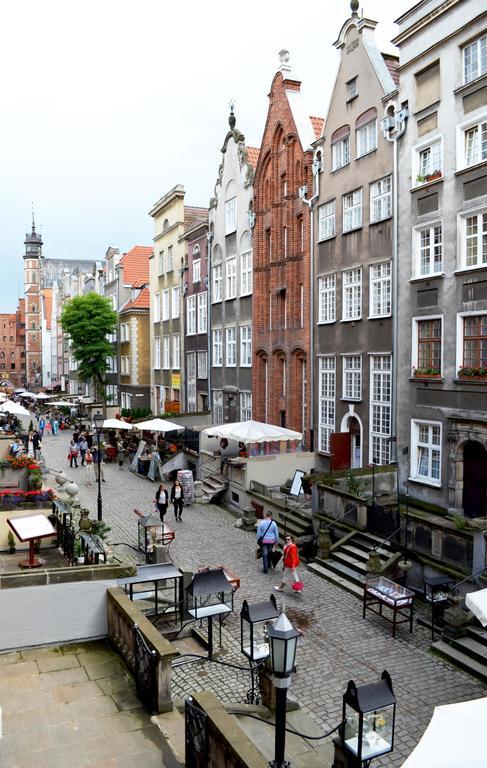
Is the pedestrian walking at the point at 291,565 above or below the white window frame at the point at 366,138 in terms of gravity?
below

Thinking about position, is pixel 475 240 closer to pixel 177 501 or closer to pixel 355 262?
pixel 355 262

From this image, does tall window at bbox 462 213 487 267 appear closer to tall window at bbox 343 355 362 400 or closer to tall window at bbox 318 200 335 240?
tall window at bbox 343 355 362 400

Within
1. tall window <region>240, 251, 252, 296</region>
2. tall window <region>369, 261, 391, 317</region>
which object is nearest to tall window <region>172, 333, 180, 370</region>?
tall window <region>240, 251, 252, 296</region>

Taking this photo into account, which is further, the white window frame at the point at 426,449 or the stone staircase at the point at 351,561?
the white window frame at the point at 426,449

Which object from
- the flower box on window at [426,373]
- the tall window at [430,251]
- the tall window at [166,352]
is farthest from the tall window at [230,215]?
the flower box on window at [426,373]

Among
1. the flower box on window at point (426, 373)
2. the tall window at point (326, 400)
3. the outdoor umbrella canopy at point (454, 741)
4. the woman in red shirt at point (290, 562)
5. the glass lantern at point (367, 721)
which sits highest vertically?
the flower box on window at point (426, 373)

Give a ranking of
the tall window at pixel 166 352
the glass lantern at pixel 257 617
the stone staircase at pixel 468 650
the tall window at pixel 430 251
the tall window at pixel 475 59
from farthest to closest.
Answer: the tall window at pixel 166 352
the tall window at pixel 430 251
the tall window at pixel 475 59
the stone staircase at pixel 468 650
the glass lantern at pixel 257 617

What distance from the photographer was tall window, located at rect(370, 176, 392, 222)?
20828 millimetres

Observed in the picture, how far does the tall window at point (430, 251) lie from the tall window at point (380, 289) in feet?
5.06

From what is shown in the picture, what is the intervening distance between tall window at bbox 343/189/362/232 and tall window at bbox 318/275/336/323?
2.03 metres

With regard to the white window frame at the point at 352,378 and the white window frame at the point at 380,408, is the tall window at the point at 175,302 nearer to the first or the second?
the white window frame at the point at 352,378

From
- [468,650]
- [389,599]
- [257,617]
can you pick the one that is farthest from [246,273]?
[257,617]

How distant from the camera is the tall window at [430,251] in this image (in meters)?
18.7

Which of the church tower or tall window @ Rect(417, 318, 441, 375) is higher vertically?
the church tower
